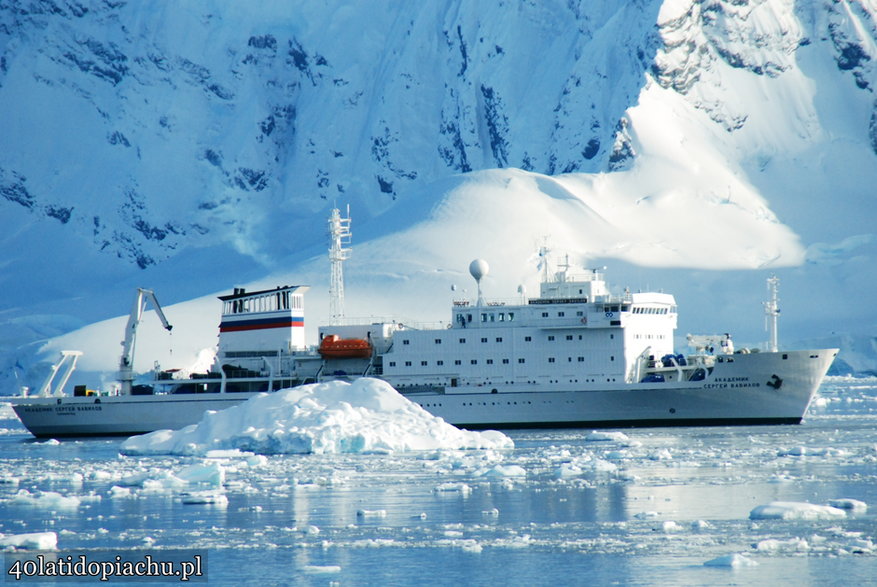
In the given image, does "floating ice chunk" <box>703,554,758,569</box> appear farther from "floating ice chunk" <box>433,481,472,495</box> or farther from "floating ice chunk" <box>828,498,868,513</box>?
"floating ice chunk" <box>433,481,472,495</box>

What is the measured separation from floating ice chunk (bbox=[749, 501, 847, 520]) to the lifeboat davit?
2847cm

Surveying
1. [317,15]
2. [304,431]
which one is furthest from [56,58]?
[304,431]

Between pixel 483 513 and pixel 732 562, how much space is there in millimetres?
7006

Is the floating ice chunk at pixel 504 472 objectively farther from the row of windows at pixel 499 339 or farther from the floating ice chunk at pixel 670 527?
the row of windows at pixel 499 339

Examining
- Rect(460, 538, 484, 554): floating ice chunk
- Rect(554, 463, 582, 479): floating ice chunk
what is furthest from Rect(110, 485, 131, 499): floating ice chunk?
Rect(460, 538, 484, 554): floating ice chunk

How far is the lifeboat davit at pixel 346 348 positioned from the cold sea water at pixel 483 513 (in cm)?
1198

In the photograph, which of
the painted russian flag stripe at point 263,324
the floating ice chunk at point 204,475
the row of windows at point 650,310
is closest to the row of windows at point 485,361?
the row of windows at point 650,310

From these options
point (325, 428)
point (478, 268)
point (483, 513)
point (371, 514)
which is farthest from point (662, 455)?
point (478, 268)

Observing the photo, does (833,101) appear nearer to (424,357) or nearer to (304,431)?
(424,357)

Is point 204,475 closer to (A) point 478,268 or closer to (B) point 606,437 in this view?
(B) point 606,437

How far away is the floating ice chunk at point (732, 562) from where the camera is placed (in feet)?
68.9

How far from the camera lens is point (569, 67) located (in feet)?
458

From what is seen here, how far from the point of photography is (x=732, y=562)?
2100 centimetres

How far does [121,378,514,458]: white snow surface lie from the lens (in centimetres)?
3956
